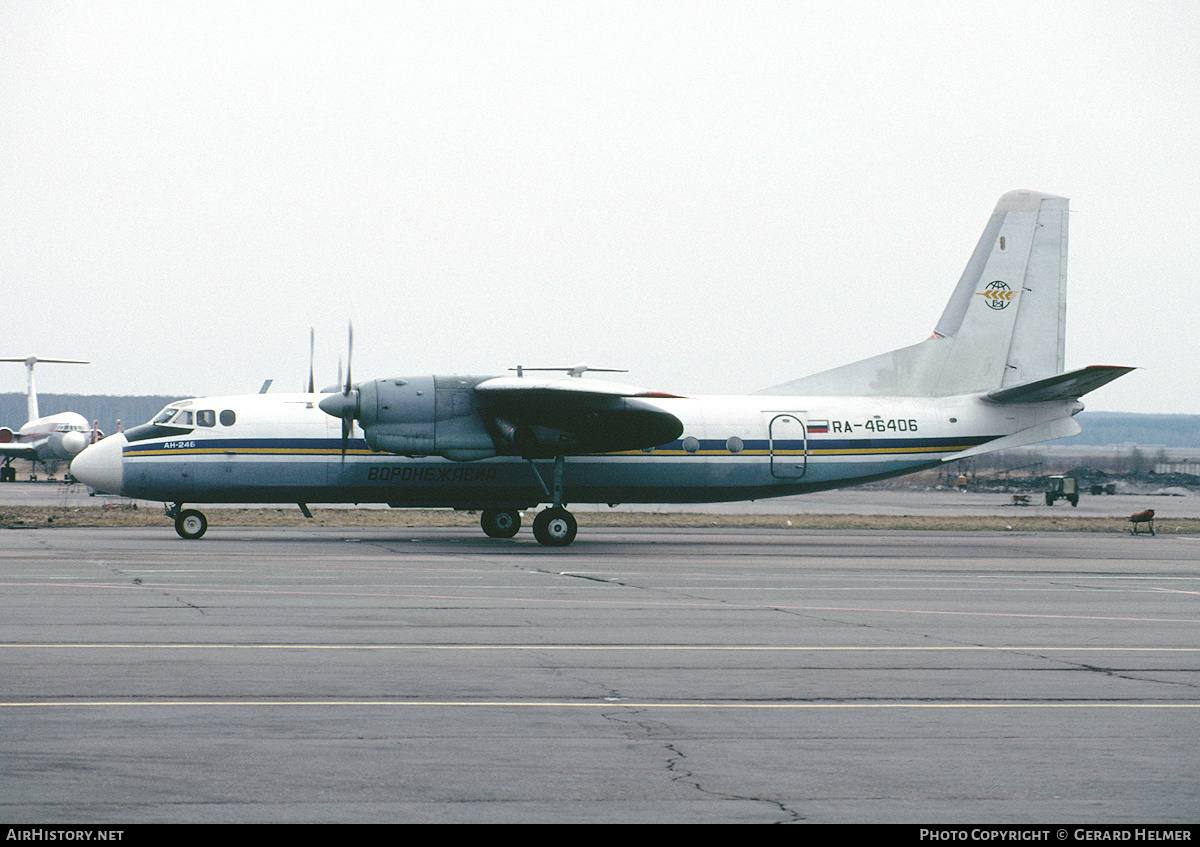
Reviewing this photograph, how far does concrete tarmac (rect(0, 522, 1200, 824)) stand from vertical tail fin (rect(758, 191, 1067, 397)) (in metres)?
12.4

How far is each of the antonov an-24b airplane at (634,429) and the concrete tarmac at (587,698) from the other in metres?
7.98

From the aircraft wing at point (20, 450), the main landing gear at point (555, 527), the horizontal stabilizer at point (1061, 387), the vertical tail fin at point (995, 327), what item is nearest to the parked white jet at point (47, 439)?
the aircraft wing at point (20, 450)

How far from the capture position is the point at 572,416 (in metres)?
28.0

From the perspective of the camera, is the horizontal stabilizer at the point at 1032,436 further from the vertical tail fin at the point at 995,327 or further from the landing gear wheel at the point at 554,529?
the landing gear wheel at the point at 554,529

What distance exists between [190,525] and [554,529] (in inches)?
351

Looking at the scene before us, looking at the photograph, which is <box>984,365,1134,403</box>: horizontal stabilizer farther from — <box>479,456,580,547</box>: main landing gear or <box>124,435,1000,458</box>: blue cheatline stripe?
<box>479,456,580,547</box>: main landing gear

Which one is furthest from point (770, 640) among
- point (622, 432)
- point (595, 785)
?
point (622, 432)

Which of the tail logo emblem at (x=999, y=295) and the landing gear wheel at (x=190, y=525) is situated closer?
the landing gear wheel at (x=190, y=525)

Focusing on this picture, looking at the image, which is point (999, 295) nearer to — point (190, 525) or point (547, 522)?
point (547, 522)

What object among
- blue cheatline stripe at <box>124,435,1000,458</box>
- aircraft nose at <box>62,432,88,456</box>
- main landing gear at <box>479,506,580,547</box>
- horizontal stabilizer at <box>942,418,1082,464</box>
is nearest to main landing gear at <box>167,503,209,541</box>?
blue cheatline stripe at <box>124,435,1000,458</box>

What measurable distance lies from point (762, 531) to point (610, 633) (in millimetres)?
23331

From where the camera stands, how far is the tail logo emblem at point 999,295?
3188cm

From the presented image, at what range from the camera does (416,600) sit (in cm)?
1608

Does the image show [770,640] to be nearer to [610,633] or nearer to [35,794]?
[610,633]
